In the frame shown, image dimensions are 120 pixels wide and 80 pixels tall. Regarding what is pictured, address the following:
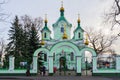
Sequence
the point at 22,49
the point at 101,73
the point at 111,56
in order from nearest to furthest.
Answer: the point at 101,73 < the point at 22,49 < the point at 111,56

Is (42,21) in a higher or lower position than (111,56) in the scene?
higher

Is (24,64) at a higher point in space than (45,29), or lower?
lower

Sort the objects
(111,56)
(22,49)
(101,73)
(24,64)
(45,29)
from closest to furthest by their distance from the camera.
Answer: (101,73)
(24,64)
(22,49)
(111,56)
(45,29)

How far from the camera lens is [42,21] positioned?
52938 mm

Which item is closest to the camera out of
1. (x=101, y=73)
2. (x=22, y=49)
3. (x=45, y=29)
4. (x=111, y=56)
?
(x=101, y=73)

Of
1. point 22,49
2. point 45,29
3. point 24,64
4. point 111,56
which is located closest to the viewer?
point 24,64

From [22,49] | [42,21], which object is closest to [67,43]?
[22,49]

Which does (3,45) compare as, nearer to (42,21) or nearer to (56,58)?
(42,21)

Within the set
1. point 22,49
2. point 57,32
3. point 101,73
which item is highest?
point 57,32

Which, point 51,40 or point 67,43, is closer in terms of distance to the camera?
point 67,43

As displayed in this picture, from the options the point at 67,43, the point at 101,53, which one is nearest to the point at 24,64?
the point at 67,43

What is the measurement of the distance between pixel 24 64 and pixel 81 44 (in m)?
19.3

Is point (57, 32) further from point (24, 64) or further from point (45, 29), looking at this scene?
point (24, 64)

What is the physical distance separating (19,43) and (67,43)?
12.0m
